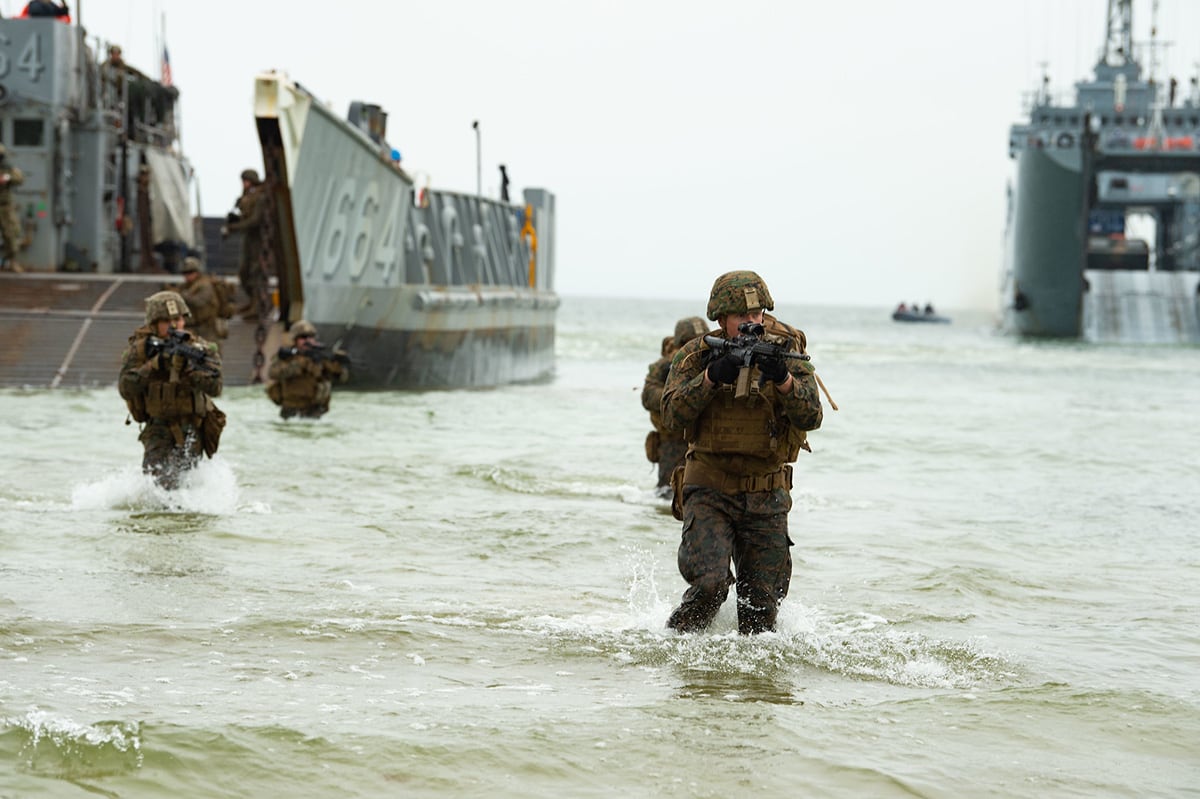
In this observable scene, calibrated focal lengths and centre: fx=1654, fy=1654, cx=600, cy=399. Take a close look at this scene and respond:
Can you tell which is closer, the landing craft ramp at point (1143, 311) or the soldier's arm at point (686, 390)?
the soldier's arm at point (686, 390)

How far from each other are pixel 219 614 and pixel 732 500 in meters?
2.25

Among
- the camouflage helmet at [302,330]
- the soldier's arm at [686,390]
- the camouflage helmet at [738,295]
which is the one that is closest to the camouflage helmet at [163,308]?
the soldier's arm at [686,390]

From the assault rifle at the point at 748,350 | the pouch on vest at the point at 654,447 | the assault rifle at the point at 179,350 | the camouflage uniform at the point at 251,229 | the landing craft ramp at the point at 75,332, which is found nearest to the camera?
the assault rifle at the point at 748,350

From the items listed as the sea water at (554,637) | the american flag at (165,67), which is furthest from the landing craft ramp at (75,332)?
the american flag at (165,67)

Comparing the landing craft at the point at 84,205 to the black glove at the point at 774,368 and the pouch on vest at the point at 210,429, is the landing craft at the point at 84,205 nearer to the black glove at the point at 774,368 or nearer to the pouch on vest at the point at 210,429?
the pouch on vest at the point at 210,429

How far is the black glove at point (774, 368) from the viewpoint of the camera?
586cm

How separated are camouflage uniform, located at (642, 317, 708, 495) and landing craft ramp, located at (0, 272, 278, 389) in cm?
1098

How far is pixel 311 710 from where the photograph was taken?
17.5 feet

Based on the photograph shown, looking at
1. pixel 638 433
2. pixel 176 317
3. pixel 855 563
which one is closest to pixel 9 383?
pixel 638 433

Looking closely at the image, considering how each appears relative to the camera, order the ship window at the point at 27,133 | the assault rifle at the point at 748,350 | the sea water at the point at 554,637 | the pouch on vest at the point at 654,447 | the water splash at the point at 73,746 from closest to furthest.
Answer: the water splash at the point at 73,746, the sea water at the point at 554,637, the assault rifle at the point at 748,350, the pouch on vest at the point at 654,447, the ship window at the point at 27,133

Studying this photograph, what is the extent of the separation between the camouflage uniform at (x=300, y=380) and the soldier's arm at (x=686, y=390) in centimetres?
1036

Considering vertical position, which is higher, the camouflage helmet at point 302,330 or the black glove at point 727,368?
the black glove at point 727,368

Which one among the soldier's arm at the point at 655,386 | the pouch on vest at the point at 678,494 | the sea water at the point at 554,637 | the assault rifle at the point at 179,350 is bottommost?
the sea water at the point at 554,637

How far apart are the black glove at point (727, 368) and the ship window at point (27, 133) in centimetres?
2158
